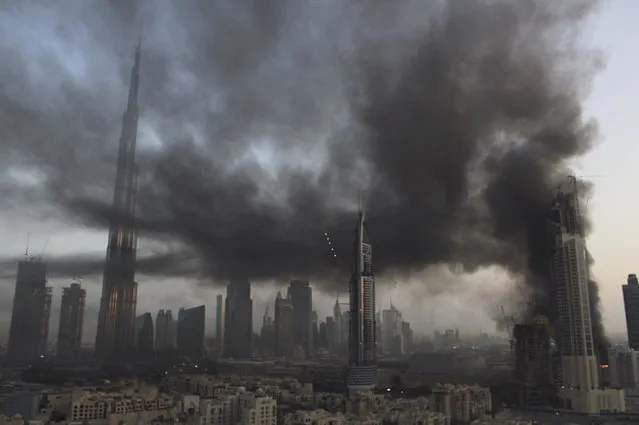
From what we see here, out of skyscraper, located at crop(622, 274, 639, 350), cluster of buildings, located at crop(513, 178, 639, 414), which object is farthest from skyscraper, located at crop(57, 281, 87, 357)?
A: skyscraper, located at crop(622, 274, 639, 350)

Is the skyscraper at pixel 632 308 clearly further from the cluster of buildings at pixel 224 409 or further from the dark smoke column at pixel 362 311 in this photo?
the cluster of buildings at pixel 224 409

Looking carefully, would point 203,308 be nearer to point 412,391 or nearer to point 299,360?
point 299,360

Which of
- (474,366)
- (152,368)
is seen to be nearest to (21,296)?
(152,368)

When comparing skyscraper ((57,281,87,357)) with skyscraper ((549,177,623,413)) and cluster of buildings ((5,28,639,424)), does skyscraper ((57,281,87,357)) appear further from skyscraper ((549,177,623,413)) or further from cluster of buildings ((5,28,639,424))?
skyscraper ((549,177,623,413))

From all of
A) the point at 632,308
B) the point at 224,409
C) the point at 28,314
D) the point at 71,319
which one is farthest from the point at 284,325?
the point at 224,409

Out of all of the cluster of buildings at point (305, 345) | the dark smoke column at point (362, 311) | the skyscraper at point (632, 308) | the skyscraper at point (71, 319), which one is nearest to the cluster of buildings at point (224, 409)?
the cluster of buildings at point (305, 345)

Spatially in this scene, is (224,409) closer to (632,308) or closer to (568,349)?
(568,349)
